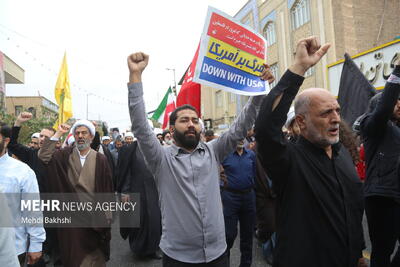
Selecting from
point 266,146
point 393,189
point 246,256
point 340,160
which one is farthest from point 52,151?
point 393,189

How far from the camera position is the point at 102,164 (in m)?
3.86

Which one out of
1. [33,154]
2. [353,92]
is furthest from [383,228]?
[33,154]

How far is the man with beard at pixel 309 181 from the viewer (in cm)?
169

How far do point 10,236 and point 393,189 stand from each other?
9.72 ft

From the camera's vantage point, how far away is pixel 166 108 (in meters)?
7.92

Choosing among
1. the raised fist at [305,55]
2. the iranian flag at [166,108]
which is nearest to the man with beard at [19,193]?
the raised fist at [305,55]

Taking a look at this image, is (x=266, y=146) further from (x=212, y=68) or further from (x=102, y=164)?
(x=102, y=164)

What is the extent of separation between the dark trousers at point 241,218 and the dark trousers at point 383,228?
1.37 m

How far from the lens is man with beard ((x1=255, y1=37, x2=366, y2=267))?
1686mm

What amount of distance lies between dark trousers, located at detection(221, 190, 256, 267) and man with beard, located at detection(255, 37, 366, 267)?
6.55 feet

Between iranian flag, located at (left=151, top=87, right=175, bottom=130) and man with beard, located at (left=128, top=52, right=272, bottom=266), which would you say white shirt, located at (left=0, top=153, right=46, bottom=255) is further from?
iranian flag, located at (left=151, top=87, right=175, bottom=130)

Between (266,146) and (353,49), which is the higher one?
(353,49)

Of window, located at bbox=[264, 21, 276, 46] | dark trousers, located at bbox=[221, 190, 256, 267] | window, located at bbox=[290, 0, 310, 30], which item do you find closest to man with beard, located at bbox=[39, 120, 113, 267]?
dark trousers, located at bbox=[221, 190, 256, 267]

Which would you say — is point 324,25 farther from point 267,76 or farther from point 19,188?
point 19,188
